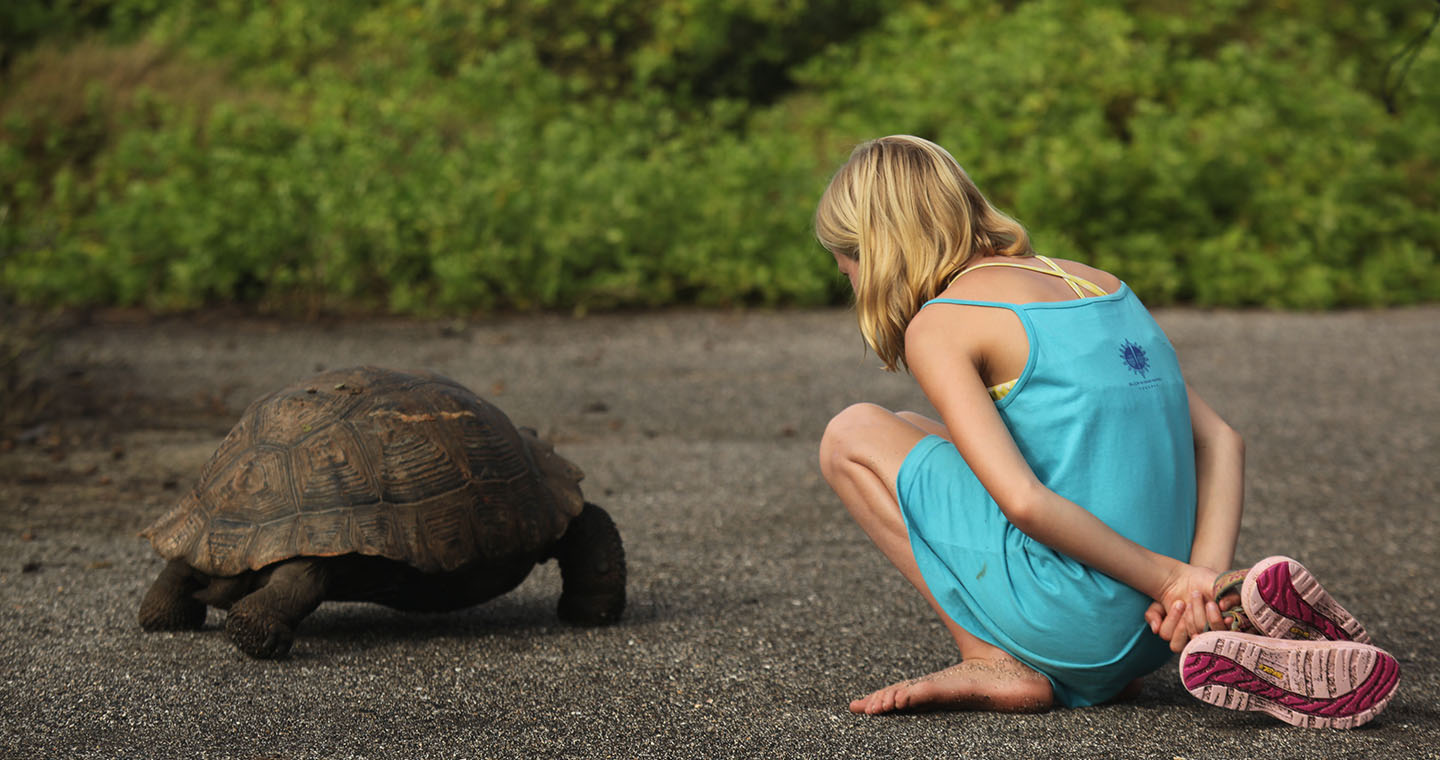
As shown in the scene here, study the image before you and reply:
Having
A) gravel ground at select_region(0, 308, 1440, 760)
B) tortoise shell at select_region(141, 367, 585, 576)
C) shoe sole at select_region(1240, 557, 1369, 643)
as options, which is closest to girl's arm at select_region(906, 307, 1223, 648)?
shoe sole at select_region(1240, 557, 1369, 643)

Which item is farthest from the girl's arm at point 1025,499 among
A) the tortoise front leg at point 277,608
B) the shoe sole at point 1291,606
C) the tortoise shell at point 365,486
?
the tortoise front leg at point 277,608

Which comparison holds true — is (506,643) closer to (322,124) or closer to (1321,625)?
(1321,625)

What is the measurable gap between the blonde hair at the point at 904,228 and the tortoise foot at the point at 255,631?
165 centimetres

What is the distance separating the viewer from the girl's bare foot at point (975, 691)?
2.88m

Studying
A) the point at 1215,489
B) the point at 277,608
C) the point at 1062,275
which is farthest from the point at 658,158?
the point at 1215,489

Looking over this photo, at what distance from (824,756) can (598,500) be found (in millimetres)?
3066

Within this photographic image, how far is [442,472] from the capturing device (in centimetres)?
355

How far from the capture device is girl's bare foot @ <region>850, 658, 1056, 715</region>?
288 cm

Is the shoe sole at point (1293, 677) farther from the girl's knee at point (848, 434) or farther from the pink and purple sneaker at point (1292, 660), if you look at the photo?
the girl's knee at point (848, 434)

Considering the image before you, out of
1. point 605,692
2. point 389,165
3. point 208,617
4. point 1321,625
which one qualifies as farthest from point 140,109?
point 1321,625

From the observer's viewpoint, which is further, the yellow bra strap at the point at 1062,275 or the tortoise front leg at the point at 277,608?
the tortoise front leg at the point at 277,608

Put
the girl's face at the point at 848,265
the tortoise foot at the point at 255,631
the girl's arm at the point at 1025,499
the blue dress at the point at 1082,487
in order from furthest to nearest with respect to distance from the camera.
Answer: the tortoise foot at the point at 255,631 < the girl's face at the point at 848,265 < the blue dress at the point at 1082,487 < the girl's arm at the point at 1025,499

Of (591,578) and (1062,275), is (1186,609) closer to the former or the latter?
(1062,275)

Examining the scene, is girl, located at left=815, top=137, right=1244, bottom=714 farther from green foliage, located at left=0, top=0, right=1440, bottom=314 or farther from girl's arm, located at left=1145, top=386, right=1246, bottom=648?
green foliage, located at left=0, top=0, right=1440, bottom=314
